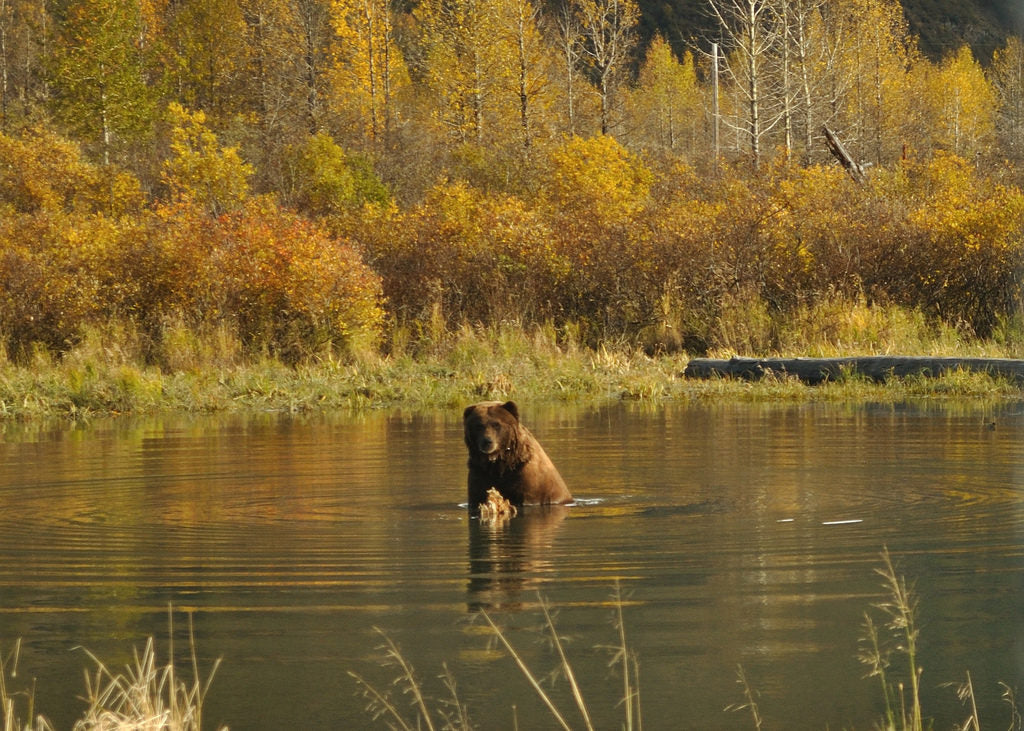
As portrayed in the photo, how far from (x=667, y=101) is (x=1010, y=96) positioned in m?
20.5

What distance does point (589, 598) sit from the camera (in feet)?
26.3

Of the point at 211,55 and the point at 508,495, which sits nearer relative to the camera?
the point at 508,495

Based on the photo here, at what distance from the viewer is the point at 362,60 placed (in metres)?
69.8

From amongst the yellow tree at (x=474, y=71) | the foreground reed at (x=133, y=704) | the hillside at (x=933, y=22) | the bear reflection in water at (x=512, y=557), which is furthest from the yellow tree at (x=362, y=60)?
the hillside at (x=933, y=22)

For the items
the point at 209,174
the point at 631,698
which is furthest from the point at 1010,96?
the point at 631,698

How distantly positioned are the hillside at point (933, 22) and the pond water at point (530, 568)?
128053mm

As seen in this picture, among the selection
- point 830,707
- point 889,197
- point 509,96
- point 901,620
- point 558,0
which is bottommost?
point 830,707

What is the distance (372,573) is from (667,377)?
14.6 meters

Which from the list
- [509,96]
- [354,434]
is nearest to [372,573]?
[354,434]

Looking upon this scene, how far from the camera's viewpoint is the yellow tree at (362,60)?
208 feet

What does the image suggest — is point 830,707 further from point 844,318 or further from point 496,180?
point 496,180

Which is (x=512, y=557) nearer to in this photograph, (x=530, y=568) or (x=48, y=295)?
(x=530, y=568)

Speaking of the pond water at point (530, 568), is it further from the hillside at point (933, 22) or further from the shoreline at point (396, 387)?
the hillside at point (933, 22)

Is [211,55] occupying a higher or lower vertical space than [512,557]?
higher
